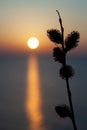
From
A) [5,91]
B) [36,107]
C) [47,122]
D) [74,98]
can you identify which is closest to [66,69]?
[47,122]

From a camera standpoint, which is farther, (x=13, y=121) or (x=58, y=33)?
(x=13, y=121)

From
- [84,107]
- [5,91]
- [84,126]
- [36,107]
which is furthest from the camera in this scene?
[5,91]

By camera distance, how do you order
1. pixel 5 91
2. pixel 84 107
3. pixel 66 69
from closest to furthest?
pixel 66 69 → pixel 84 107 → pixel 5 91

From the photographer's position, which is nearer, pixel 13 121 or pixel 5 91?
pixel 13 121

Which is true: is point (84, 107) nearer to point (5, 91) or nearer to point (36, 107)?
point (36, 107)

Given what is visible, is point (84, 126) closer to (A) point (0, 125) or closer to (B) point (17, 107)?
(A) point (0, 125)

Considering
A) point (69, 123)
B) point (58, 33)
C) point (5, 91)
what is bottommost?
point (58, 33)

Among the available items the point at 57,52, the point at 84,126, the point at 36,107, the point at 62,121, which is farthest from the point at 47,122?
the point at 57,52

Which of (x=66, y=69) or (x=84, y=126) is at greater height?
(x=84, y=126)

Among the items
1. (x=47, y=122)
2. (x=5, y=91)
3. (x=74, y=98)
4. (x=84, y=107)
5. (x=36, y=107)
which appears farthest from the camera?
(x=5, y=91)
